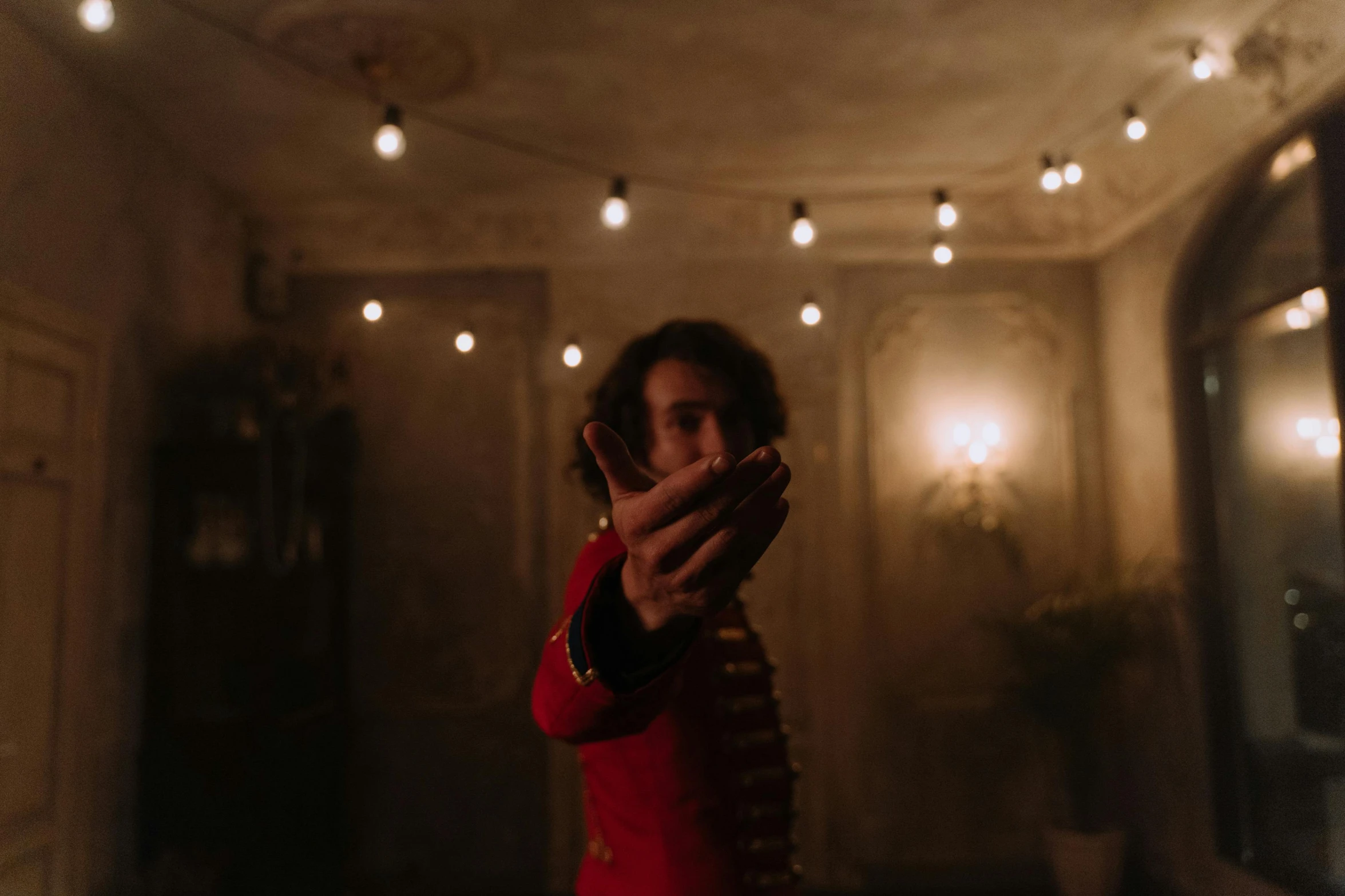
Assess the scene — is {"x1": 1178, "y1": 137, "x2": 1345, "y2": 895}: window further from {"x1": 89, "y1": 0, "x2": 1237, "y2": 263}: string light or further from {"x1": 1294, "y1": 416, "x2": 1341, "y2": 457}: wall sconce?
{"x1": 89, "y1": 0, "x2": 1237, "y2": 263}: string light

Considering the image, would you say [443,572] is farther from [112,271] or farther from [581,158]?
[581,158]

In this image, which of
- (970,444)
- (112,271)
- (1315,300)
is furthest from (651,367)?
(970,444)

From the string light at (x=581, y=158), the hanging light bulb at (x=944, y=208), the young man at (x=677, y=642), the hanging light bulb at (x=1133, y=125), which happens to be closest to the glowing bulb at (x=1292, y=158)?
the string light at (x=581, y=158)

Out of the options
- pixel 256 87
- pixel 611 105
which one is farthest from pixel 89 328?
pixel 611 105

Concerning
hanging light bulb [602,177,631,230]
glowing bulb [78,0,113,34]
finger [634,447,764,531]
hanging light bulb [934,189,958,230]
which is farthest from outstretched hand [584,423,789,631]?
hanging light bulb [934,189,958,230]

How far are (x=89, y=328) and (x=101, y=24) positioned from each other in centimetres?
108

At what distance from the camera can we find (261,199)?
3.67 metres

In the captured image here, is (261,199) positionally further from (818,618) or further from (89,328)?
(818,618)

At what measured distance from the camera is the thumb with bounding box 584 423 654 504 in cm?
71

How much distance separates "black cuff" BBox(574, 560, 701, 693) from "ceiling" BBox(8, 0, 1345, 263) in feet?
7.17

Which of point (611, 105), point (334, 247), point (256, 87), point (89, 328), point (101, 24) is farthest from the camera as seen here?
point (334, 247)

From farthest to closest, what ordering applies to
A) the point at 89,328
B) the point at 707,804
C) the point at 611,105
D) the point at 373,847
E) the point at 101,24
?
1. the point at 373,847
2. the point at 611,105
3. the point at 89,328
4. the point at 101,24
5. the point at 707,804

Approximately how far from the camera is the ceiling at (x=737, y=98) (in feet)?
8.23

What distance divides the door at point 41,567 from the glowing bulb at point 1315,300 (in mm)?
3569
